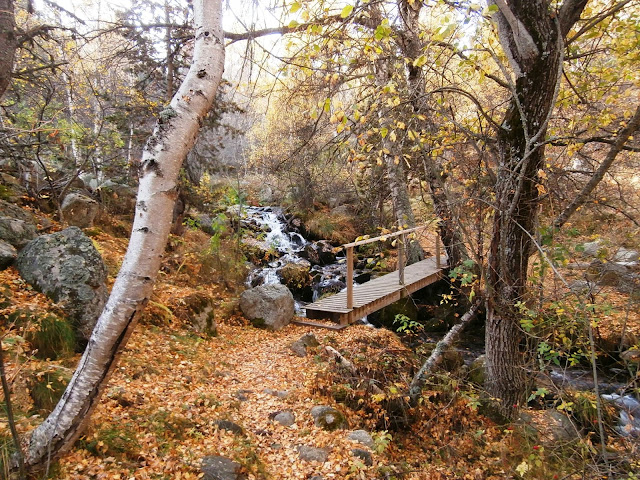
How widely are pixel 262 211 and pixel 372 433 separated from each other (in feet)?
41.8

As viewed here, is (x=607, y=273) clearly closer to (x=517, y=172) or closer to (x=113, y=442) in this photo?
(x=517, y=172)

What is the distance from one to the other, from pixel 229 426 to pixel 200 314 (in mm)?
2764

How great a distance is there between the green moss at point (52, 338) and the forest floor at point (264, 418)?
14 cm

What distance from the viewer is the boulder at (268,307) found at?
6.73 m

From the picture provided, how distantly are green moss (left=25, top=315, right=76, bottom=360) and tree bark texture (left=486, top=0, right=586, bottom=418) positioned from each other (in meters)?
→ 4.51

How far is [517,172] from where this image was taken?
11.3ft

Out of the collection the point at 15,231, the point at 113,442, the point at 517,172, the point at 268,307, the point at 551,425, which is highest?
the point at 517,172

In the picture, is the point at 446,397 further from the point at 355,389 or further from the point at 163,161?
the point at 163,161

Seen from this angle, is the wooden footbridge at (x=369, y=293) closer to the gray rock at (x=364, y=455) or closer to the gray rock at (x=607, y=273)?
the gray rock at (x=607, y=273)

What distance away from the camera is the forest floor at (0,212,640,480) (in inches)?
105

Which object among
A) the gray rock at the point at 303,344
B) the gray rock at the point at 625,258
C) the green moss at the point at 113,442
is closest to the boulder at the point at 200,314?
the gray rock at the point at 303,344

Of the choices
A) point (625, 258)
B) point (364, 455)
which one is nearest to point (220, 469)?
point (364, 455)

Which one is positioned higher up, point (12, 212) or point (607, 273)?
point (12, 212)

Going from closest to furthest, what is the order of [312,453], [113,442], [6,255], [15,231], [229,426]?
[113,442], [312,453], [229,426], [6,255], [15,231]
